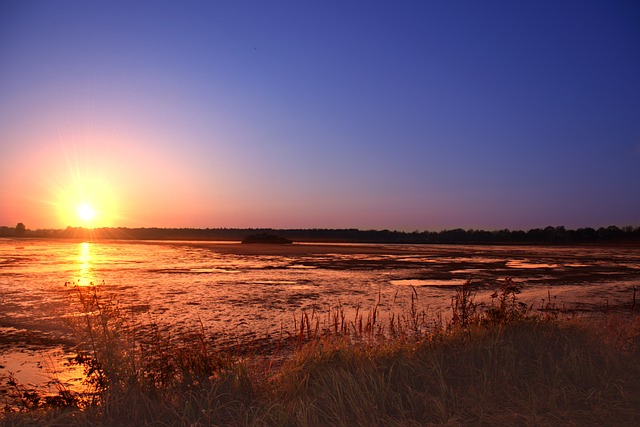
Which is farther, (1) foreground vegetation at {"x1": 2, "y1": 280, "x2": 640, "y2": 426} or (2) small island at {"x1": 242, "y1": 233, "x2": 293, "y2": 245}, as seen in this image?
(2) small island at {"x1": 242, "y1": 233, "x2": 293, "y2": 245}

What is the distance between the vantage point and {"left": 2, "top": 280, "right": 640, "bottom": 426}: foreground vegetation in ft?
15.2

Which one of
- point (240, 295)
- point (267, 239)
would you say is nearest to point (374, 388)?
point (240, 295)

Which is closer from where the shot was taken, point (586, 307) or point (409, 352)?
point (409, 352)

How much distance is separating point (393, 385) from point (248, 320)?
20.7ft

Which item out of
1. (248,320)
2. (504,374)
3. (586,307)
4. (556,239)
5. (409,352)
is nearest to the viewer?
(504,374)

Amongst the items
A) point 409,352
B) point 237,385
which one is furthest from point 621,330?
point 237,385

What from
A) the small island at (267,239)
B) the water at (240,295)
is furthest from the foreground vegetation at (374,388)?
the small island at (267,239)

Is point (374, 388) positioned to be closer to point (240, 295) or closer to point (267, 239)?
point (240, 295)

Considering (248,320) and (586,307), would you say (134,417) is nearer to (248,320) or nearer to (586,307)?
(248,320)

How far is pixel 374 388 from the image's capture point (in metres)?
5.04

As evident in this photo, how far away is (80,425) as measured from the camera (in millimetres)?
4438

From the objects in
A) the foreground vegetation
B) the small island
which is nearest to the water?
the foreground vegetation

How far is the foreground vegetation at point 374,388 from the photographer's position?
463 centimetres

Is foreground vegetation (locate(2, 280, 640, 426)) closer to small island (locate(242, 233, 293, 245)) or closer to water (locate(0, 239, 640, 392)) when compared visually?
water (locate(0, 239, 640, 392))
